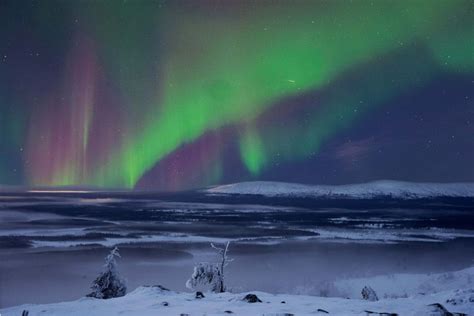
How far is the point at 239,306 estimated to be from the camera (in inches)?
461

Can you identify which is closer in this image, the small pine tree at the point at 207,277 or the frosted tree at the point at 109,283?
the frosted tree at the point at 109,283

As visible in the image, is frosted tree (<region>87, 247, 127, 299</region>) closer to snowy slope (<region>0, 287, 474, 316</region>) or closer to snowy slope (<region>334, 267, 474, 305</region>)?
snowy slope (<region>0, 287, 474, 316</region>)

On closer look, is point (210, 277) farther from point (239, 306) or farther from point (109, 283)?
point (239, 306)

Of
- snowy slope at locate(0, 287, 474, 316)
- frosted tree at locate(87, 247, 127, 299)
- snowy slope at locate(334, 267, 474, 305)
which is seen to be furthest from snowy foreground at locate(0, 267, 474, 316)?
snowy slope at locate(334, 267, 474, 305)

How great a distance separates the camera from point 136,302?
1295 cm

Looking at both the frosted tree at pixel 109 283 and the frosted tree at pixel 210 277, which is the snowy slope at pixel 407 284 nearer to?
the frosted tree at pixel 210 277

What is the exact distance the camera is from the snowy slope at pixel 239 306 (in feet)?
35.9

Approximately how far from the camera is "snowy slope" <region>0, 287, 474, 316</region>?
10945mm

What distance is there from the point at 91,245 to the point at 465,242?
42016 mm

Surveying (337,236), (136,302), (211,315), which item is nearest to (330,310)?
(211,315)

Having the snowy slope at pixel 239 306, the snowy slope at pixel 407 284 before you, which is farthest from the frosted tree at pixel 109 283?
the snowy slope at pixel 407 284

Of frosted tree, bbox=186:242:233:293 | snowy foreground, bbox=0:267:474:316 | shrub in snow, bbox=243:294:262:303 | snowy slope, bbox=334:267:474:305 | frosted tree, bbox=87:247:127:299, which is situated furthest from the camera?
snowy slope, bbox=334:267:474:305

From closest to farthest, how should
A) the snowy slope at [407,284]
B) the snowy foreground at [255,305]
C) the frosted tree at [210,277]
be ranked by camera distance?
1. the snowy foreground at [255,305]
2. the frosted tree at [210,277]
3. the snowy slope at [407,284]

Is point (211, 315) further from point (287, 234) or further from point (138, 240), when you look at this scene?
point (287, 234)
